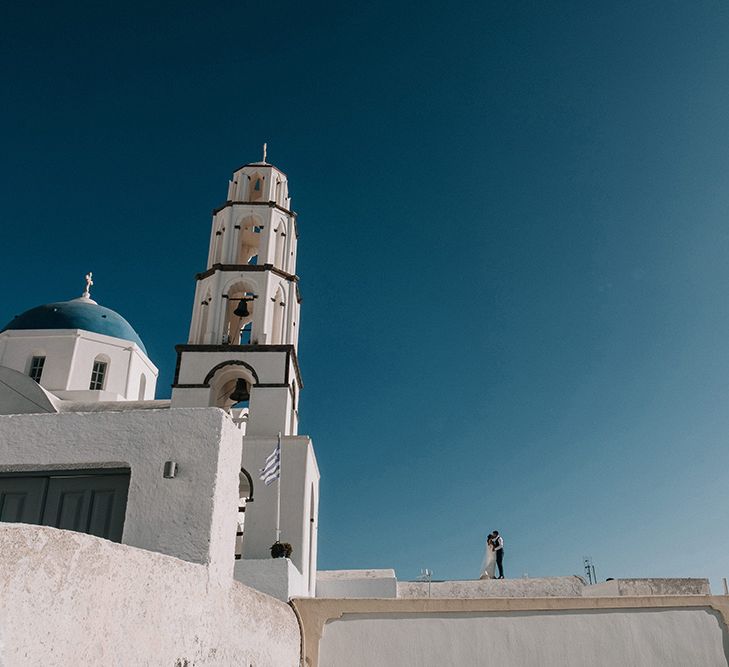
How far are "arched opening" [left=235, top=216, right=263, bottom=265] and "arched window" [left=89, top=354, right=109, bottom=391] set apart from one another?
7.21 meters

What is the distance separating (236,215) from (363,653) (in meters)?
13.2

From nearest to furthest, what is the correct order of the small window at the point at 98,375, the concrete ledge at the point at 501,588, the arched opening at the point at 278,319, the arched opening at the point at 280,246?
the concrete ledge at the point at 501,588 → the arched opening at the point at 278,319 → the arched opening at the point at 280,246 → the small window at the point at 98,375

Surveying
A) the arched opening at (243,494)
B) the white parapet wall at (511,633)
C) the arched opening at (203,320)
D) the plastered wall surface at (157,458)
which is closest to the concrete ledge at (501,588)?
the white parapet wall at (511,633)

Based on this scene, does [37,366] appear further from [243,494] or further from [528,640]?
[528,640]

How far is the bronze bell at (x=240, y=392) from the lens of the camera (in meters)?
17.6

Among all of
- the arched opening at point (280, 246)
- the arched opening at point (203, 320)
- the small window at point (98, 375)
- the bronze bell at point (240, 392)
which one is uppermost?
the arched opening at point (280, 246)

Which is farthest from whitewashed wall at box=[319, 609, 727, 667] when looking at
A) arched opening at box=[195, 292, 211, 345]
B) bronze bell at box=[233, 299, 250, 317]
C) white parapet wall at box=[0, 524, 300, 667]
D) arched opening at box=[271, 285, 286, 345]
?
bronze bell at box=[233, 299, 250, 317]

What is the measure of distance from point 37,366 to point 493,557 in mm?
16759

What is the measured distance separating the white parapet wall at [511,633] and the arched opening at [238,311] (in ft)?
29.5

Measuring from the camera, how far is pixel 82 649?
4.25 meters

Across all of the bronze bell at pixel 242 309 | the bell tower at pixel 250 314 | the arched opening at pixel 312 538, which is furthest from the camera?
the bronze bell at pixel 242 309

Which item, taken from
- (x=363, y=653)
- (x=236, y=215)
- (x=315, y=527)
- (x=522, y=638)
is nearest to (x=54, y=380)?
(x=236, y=215)

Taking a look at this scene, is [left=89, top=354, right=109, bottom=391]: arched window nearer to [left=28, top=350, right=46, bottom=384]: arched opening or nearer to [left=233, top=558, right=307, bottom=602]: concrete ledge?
[left=28, top=350, right=46, bottom=384]: arched opening

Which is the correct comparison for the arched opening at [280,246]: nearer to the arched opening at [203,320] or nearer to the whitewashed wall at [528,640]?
the arched opening at [203,320]
